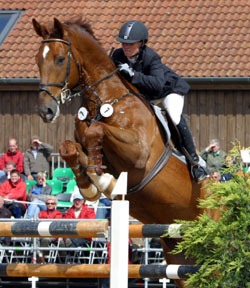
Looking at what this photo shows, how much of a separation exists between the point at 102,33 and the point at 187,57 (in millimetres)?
2081

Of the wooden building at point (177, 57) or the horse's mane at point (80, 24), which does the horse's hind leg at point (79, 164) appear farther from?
the wooden building at point (177, 57)

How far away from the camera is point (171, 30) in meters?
17.2

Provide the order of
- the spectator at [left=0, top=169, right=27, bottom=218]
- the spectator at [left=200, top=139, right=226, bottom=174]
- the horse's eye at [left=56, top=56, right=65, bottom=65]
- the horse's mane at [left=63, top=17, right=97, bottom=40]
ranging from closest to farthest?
the horse's eye at [left=56, top=56, right=65, bottom=65] < the horse's mane at [left=63, top=17, right=97, bottom=40] < the spectator at [left=0, top=169, right=27, bottom=218] < the spectator at [left=200, top=139, right=226, bottom=174]

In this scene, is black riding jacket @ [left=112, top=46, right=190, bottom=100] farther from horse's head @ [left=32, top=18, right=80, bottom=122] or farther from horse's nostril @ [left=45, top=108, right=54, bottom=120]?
horse's nostril @ [left=45, top=108, right=54, bottom=120]

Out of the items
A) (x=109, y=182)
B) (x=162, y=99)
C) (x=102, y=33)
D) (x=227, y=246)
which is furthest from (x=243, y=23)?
(x=227, y=246)

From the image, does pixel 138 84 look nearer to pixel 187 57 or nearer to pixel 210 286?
pixel 210 286

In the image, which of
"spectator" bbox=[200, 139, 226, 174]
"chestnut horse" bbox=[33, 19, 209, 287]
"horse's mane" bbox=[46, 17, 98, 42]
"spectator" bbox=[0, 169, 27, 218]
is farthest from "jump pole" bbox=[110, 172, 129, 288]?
"spectator" bbox=[200, 139, 226, 174]

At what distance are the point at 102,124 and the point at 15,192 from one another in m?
6.55

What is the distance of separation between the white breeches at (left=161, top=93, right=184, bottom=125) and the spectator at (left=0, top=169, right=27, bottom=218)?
574 centimetres

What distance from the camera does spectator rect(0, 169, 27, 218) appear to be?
12398mm

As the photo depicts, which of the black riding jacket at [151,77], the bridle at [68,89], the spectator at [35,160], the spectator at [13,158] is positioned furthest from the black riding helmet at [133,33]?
the spectator at [13,158]

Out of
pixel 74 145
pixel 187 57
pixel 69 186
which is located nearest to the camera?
pixel 74 145

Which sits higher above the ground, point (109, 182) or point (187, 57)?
point (187, 57)

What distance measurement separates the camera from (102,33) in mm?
17453
